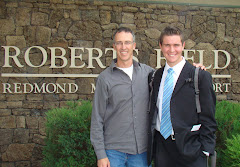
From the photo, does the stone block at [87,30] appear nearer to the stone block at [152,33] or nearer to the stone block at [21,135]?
the stone block at [152,33]

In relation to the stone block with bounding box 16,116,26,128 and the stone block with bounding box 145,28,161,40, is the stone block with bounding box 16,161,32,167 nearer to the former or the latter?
the stone block with bounding box 16,116,26,128

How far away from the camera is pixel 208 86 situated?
1.84m

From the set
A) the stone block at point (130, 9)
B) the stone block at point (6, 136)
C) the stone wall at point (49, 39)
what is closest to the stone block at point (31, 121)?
the stone wall at point (49, 39)

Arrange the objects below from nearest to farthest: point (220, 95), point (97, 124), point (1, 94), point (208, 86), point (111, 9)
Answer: point (208, 86) → point (97, 124) → point (1, 94) → point (111, 9) → point (220, 95)

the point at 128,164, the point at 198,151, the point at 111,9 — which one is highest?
the point at 111,9

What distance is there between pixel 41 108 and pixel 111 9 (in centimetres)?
246

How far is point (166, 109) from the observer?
6.55 feet

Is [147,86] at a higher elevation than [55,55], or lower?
lower

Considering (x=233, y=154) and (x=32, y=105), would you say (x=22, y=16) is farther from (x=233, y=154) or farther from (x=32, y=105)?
(x=233, y=154)

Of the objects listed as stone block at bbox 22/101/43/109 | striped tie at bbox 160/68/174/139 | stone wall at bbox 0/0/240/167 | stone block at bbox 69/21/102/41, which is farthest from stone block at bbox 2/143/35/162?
striped tie at bbox 160/68/174/139

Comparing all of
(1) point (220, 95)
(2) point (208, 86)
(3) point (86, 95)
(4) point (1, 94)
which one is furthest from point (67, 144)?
(1) point (220, 95)

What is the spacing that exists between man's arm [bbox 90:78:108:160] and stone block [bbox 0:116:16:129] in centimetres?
317

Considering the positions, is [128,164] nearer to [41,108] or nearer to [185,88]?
[185,88]

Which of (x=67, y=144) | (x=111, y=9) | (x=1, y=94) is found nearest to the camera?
(x=67, y=144)
